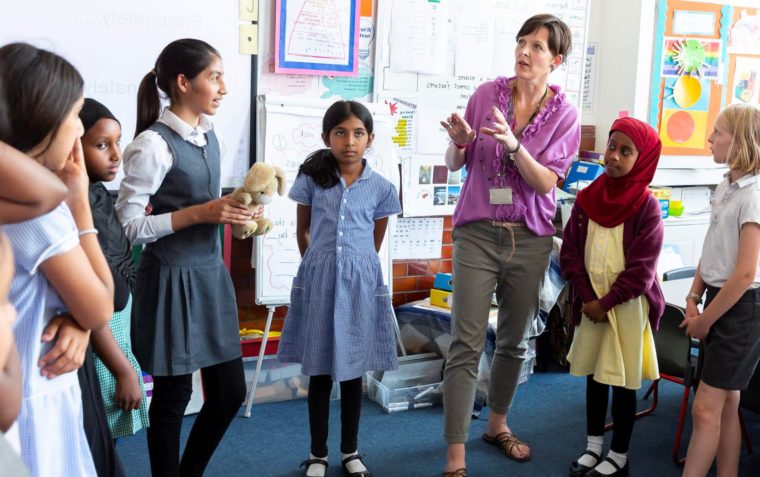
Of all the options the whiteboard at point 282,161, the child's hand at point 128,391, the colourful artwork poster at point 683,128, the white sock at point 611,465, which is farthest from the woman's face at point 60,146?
the colourful artwork poster at point 683,128

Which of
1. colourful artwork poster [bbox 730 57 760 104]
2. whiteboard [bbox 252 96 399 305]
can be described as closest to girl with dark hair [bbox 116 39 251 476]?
whiteboard [bbox 252 96 399 305]

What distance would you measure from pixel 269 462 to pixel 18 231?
180cm

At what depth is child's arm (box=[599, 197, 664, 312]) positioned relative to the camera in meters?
Answer: 2.36

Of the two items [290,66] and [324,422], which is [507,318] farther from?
[290,66]

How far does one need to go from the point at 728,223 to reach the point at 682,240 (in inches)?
87.4

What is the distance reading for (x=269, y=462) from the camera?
8.73 feet

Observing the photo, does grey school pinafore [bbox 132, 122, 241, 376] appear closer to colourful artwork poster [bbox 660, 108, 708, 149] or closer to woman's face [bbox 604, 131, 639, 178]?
woman's face [bbox 604, 131, 639, 178]

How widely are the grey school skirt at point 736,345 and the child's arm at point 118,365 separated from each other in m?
1.65

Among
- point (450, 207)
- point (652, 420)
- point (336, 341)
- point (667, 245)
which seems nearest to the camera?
point (336, 341)

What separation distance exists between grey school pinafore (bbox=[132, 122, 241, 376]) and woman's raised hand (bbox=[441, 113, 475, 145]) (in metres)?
0.77

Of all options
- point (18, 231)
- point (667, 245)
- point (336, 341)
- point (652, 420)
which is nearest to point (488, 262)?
point (336, 341)

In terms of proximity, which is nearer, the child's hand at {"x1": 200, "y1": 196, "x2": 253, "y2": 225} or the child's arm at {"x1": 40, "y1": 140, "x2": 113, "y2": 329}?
the child's arm at {"x1": 40, "y1": 140, "x2": 113, "y2": 329}

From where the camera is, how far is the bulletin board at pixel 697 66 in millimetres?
4133

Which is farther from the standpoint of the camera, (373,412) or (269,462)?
(373,412)
